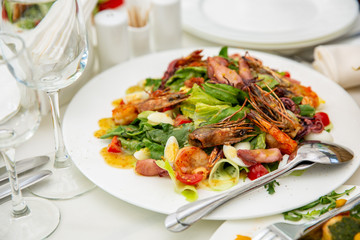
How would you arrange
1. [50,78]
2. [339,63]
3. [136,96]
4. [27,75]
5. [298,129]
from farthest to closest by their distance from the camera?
1. [339,63]
2. [136,96]
3. [298,129]
4. [50,78]
5. [27,75]

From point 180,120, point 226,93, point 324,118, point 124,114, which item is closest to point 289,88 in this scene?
point 324,118

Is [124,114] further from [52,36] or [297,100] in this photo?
[297,100]

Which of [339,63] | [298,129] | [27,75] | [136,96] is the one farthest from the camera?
[339,63]

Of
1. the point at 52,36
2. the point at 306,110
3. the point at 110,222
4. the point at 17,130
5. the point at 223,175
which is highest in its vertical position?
the point at 52,36

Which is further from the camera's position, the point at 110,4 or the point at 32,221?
the point at 110,4

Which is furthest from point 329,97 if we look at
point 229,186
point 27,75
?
point 27,75

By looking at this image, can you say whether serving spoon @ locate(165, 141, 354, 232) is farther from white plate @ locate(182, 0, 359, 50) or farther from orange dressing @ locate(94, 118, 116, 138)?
white plate @ locate(182, 0, 359, 50)

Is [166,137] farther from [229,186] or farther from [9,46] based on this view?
[9,46]

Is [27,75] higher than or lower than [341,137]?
higher
